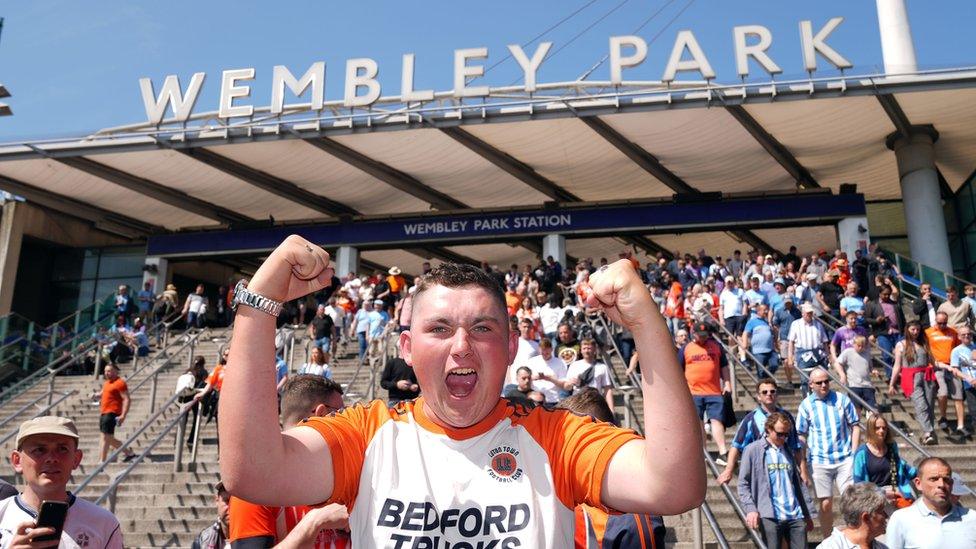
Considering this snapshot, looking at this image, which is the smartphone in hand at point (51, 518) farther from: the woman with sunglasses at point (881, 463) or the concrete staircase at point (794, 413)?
the woman with sunglasses at point (881, 463)

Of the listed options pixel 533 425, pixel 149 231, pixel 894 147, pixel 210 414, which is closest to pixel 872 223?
pixel 894 147

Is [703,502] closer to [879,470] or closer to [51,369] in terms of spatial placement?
[879,470]

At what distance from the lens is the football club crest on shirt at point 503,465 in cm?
224

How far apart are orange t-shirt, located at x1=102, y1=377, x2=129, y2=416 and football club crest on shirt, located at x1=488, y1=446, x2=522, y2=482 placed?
1117 cm

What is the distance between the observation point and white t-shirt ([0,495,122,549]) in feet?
12.6

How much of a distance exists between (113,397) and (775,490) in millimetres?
9309

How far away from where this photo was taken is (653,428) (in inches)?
82.6

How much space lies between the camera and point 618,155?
24.7 meters

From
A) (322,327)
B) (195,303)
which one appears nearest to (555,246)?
(195,303)

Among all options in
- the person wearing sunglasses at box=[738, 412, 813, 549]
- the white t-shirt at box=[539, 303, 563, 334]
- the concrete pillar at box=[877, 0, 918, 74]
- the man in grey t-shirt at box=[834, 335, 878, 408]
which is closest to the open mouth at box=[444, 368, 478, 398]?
the person wearing sunglasses at box=[738, 412, 813, 549]

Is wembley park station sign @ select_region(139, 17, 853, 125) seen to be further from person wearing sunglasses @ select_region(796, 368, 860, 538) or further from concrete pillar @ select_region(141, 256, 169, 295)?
person wearing sunglasses @ select_region(796, 368, 860, 538)

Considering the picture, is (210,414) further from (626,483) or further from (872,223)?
(872,223)

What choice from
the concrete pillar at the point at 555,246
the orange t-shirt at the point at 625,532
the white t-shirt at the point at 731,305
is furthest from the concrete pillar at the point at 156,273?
the orange t-shirt at the point at 625,532

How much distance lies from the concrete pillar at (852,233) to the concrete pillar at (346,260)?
1591 cm
